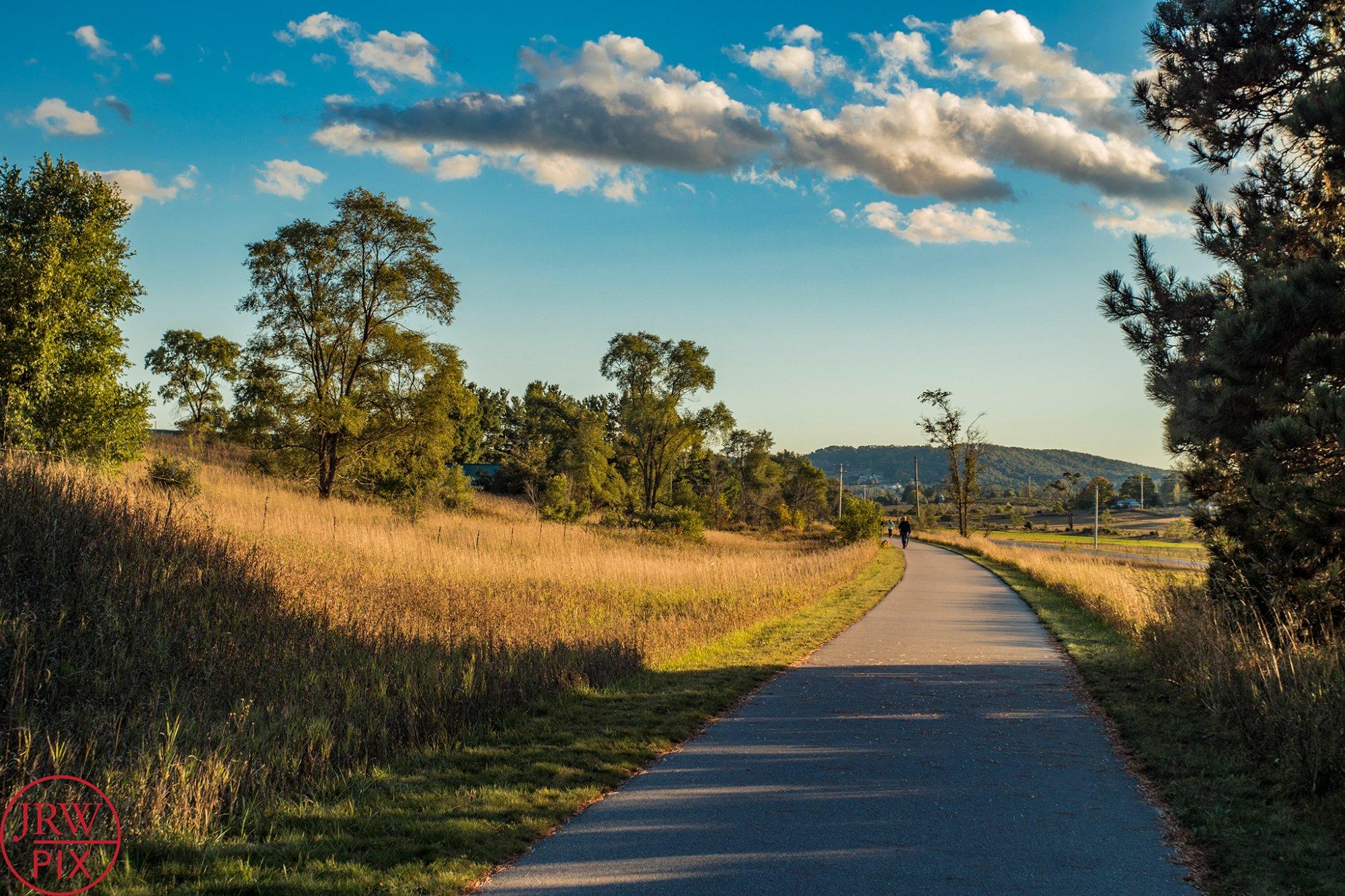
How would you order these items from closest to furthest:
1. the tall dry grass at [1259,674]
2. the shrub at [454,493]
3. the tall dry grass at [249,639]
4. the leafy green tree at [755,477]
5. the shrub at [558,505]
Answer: the tall dry grass at [249,639]
the tall dry grass at [1259,674]
the shrub at [454,493]
the shrub at [558,505]
the leafy green tree at [755,477]

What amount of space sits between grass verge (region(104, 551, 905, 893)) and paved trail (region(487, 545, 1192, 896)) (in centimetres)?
34

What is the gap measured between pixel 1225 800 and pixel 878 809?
257 cm

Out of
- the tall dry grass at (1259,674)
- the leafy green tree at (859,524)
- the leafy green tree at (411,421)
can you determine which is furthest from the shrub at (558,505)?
the tall dry grass at (1259,674)

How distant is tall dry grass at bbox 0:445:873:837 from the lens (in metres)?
6.04

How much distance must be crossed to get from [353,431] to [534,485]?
28231 mm

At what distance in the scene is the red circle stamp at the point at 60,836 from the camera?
14.3 feet

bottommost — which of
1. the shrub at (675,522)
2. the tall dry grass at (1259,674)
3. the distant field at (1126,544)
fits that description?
the distant field at (1126,544)

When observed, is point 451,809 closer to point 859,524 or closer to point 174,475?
point 174,475

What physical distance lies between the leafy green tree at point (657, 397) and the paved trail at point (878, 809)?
44.9 metres

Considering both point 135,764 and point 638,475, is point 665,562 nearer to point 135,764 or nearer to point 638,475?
point 135,764

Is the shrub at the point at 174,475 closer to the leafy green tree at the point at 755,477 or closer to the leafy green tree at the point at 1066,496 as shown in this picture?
the leafy green tree at the point at 755,477

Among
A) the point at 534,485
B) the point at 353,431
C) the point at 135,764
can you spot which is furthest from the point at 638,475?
the point at 135,764

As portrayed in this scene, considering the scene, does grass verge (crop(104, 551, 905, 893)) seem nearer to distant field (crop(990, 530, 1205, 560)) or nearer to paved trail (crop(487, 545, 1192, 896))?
paved trail (crop(487, 545, 1192, 896))

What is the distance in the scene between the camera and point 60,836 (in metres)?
4.65
